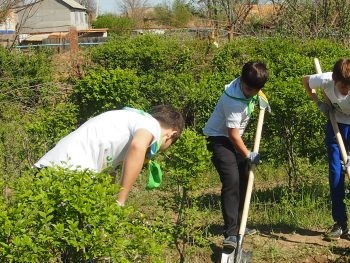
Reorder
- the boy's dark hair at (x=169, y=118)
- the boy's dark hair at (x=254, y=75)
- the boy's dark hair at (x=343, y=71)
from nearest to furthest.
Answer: the boy's dark hair at (x=169, y=118) < the boy's dark hair at (x=254, y=75) < the boy's dark hair at (x=343, y=71)

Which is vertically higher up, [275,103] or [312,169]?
[275,103]

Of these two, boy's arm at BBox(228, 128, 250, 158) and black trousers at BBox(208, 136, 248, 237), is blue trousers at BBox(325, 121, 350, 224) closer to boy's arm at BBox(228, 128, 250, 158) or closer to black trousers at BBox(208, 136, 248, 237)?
black trousers at BBox(208, 136, 248, 237)

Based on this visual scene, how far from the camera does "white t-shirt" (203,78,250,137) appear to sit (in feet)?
14.9

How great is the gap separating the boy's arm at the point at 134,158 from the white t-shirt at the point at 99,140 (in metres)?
0.06

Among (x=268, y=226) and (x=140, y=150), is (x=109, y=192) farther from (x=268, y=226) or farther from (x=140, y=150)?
(x=268, y=226)

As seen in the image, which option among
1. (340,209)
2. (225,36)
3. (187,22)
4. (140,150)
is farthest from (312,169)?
(187,22)

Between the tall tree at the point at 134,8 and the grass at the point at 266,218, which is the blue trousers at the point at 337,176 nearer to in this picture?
the grass at the point at 266,218

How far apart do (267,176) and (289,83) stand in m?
1.42

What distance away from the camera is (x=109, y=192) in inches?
110

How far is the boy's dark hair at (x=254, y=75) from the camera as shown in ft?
14.4

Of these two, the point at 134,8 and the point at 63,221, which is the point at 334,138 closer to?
the point at 63,221

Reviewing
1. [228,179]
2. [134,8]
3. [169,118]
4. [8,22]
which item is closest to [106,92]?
[228,179]

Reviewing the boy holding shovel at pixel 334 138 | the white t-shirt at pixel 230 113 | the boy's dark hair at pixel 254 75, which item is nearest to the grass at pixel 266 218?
the boy holding shovel at pixel 334 138

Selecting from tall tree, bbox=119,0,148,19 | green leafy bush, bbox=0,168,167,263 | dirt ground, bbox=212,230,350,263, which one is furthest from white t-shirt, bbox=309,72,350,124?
tall tree, bbox=119,0,148,19
